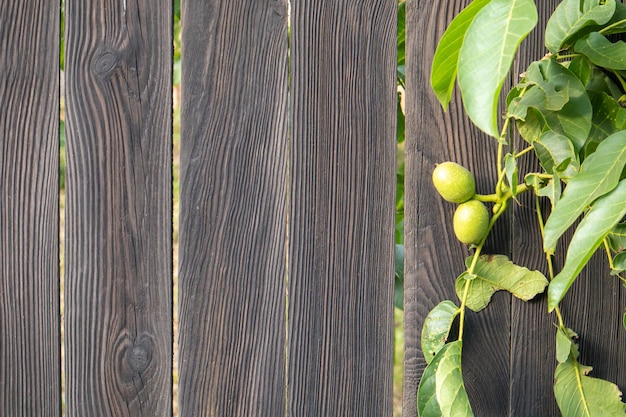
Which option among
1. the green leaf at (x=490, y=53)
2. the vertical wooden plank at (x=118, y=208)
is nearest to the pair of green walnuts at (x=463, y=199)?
the green leaf at (x=490, y=53)

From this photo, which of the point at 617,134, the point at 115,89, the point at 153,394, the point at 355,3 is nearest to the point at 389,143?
the point at 355,3

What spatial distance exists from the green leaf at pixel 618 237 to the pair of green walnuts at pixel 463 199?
0.18 m

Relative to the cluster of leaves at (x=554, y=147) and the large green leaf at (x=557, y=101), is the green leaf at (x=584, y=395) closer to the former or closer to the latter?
the cluster of leaves at (x=554, y=147)

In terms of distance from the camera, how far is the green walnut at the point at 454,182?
100 centimetres

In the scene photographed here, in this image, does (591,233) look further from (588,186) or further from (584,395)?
(584,395)

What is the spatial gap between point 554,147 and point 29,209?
0.85 m

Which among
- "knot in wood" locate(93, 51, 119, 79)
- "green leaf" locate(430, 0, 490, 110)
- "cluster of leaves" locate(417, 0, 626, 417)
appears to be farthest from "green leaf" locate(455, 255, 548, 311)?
"knot in wood" locate(93, 51, 119, 79)

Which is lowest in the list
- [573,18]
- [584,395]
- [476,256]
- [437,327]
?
[584,395]

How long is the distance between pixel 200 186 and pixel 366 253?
12.0 inches

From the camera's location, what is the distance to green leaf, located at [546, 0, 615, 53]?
885 millimetres

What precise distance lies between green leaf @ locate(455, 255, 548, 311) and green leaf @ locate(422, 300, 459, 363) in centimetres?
3

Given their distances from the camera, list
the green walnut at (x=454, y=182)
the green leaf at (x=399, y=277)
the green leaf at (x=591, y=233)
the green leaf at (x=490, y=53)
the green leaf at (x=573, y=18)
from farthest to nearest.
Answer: the green leaf at (x=399, y=277), the green walnut at (x=454, y=182), the green leaf at (x=573, y=18), the green leaf at (x=591, y=233), the green leaf at (x=490, y=53)

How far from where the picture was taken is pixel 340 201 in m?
1.08

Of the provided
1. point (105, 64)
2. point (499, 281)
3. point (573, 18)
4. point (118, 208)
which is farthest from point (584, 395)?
point (105, 64)
